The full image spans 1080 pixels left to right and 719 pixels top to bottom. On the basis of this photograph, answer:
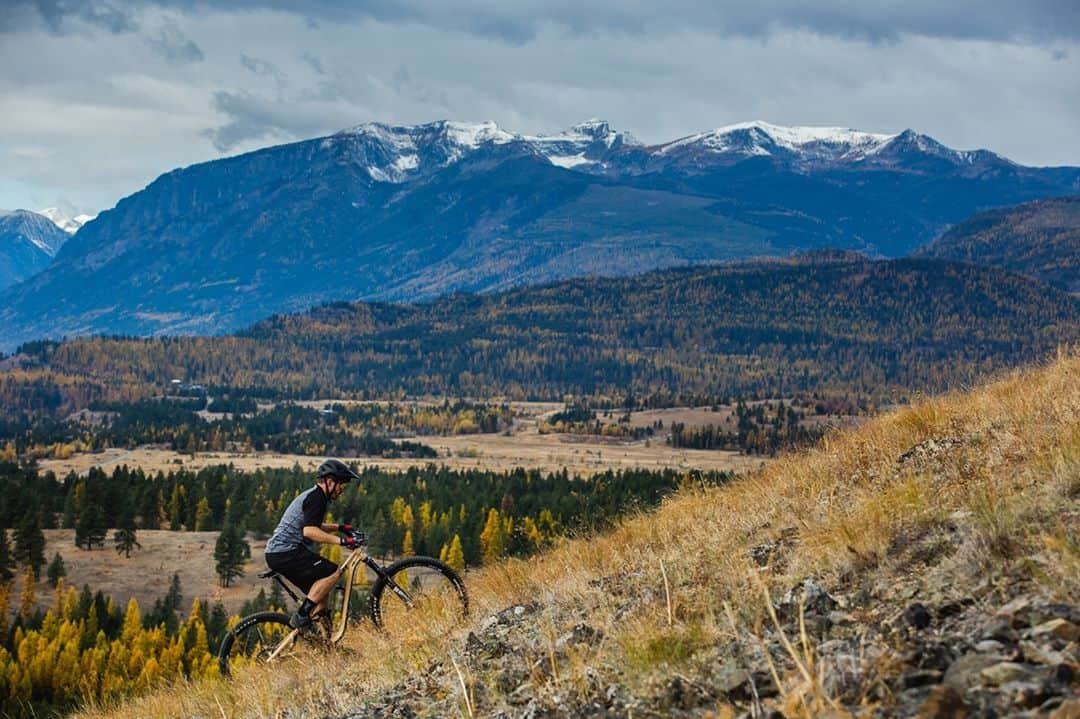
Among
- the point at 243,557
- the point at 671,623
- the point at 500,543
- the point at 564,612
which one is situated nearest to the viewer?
the point at 671,623

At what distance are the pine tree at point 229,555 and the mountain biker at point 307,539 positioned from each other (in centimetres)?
9663

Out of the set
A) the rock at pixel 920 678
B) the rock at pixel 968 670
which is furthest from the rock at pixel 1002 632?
A: the rock at pixel 920 678

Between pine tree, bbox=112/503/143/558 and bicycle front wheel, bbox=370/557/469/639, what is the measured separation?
366 ft

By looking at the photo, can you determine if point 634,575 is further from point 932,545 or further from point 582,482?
point 582,482

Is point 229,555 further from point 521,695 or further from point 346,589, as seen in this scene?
point 521,695

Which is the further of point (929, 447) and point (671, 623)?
point (929, 447)

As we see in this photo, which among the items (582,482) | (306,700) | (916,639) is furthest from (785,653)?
(582,482)

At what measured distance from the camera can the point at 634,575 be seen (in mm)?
12484

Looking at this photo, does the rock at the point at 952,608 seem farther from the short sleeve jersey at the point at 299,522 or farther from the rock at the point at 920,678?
the short sleeve jersey at the point at 299,522

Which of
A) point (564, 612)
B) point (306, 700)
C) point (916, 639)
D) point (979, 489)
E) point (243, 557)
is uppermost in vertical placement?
point (979, 489)

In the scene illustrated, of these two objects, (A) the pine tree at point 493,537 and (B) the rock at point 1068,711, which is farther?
(A) the pine tree at point 493,537

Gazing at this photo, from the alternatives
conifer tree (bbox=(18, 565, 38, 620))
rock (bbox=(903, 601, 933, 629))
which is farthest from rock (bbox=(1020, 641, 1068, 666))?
conifer tree (bbox=(18, 565, 38, 620))

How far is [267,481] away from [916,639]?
147 m

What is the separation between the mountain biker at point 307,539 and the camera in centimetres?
1414
